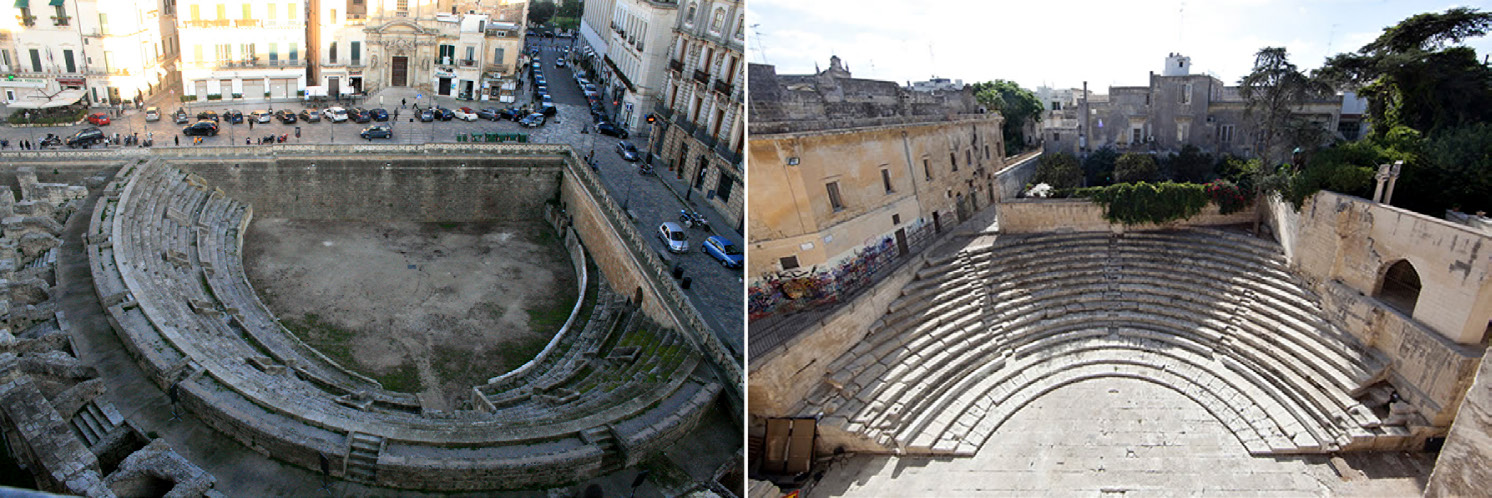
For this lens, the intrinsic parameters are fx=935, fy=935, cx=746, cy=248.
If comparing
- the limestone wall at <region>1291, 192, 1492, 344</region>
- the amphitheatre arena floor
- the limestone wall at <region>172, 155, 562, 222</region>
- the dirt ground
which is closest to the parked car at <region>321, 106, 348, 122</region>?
the limestone wall at <region>172, 155, 562, 222</region>

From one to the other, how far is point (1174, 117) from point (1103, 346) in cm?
1298

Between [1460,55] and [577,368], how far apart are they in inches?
759

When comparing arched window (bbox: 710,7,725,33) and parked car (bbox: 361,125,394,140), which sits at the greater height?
arched window (bbox: 710,7,725,33)

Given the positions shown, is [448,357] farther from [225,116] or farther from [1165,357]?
[225,116]

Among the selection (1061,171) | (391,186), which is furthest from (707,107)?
(1061,171)

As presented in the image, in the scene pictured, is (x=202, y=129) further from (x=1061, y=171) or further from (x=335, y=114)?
(x=1061, y=171)

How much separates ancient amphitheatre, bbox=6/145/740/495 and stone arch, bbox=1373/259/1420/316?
12024mm

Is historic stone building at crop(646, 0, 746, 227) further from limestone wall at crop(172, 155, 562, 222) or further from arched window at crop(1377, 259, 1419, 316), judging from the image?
arched window at crop(1377, 259, 1419, 316)

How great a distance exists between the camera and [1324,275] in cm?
1797

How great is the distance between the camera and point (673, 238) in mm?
23141

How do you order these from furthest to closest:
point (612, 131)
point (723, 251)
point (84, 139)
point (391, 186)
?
1. point (612, 131)
2. point (391, 186)
3. point (84, 139)
4. point (723, 251)

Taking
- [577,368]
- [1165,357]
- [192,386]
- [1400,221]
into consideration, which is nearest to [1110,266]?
[1165,357]

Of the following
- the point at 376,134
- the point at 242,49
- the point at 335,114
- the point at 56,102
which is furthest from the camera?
the point at 242,49

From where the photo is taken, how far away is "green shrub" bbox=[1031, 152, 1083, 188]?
93.0 ft
